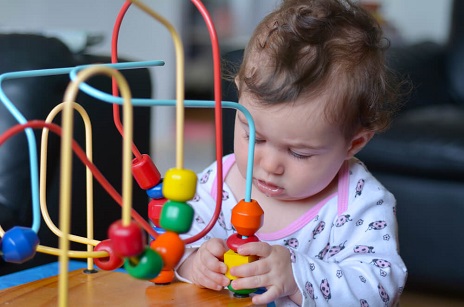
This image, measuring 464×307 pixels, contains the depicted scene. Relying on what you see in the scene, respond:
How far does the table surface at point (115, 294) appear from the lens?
2.51ft

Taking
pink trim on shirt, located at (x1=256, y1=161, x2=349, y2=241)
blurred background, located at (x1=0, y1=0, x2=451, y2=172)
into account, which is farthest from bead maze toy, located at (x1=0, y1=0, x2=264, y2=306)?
blurred background, located at (x1=0, y1=0, x2=451, y2=172)

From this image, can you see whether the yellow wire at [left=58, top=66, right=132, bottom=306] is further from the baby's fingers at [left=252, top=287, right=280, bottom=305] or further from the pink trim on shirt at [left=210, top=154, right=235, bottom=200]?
the pink trim on shirt at [left=210, top=154, right=235, bottom=200]

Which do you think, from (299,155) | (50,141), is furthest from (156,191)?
(50,141)

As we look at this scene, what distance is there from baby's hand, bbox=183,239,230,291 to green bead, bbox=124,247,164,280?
27cm

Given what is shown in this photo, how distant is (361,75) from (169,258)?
0.46 metres

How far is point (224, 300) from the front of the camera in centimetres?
79

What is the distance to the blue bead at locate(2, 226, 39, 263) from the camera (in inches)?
25.6

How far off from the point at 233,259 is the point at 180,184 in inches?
10.3

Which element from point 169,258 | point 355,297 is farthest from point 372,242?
point 169,258

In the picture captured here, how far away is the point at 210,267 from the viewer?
0.81 m

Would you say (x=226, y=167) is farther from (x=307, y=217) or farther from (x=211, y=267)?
(x=211, y=267)

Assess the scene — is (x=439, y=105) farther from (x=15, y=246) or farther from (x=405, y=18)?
(x=15, y=246)

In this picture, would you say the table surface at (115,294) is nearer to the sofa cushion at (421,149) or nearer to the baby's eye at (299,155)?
the baby's eye at (299,155)

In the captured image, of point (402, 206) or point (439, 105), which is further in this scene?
point (439, 105)
